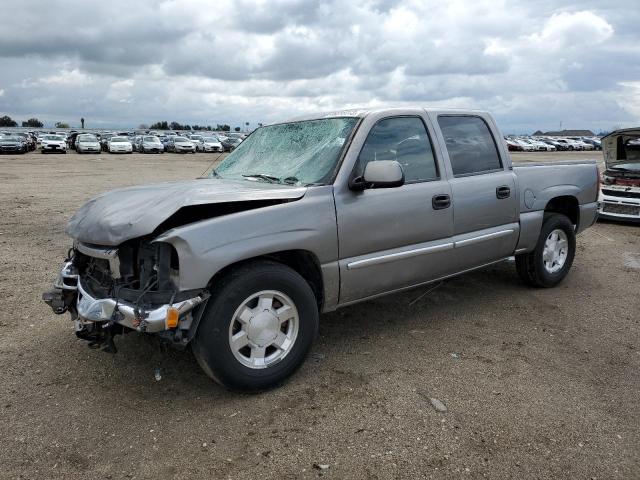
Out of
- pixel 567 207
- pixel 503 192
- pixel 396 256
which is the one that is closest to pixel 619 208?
pixel 567 207

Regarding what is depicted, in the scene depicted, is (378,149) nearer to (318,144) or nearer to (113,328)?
(318,144)

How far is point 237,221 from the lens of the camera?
325 centimetres

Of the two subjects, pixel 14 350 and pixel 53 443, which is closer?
pixel 53 443

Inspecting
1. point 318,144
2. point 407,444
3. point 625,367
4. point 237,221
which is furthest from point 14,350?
point 625,367

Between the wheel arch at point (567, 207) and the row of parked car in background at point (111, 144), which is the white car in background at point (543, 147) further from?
the wheel arch at point (567, 207)

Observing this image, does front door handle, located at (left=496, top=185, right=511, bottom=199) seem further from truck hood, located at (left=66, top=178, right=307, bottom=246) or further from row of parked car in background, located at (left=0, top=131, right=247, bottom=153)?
row of parked car in background, located at (left=0, top=131, right=247, bottom=153)

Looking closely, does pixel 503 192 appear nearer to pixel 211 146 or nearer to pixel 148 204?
pixel 148 204

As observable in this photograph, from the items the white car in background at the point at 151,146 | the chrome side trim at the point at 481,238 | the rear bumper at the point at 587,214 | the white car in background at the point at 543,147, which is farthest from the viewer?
the white car in background at the point at 543,147

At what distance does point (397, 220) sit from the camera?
4.02 meters

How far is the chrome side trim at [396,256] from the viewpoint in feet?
12.6

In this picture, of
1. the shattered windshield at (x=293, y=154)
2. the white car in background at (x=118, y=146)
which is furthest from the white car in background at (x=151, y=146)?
the shattered windshield at (x=293, y=154)

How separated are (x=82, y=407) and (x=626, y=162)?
37.6 feet

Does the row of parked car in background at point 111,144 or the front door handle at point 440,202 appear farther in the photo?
the row of parked car in background at point 111,144

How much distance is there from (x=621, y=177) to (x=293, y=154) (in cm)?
909
